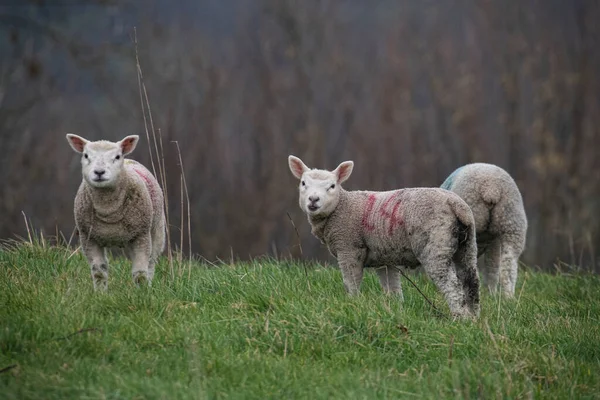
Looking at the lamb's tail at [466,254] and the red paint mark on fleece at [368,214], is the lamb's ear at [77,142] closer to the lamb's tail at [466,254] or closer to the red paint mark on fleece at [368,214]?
the red paint mark on fleece at [368,214]

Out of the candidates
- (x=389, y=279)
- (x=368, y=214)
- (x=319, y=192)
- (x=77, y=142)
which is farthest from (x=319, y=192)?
(x=77, y=142)

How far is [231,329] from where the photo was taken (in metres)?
5.63

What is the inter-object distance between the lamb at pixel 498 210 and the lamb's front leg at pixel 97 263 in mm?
3318

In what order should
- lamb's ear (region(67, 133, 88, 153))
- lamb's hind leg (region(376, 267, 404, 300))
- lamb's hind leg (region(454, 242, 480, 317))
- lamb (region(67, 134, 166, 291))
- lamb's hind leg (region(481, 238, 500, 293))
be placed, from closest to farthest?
lamb's hind leg (region(454, 242, 480, 317))
lamb (region(67, 134, 166, 291))
lamb's ear (region(67, 133, 88, 153))
lamb's hind leg (region(376, 267, 404, 300))
lamb's hind leg (region(481, 238, 500, 293))

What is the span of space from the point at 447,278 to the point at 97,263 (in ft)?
8.90

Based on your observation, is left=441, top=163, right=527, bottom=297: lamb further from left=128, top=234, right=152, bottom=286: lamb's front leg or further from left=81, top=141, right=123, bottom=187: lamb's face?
left=81, top=141, right=123, bottom=187: lamb's face

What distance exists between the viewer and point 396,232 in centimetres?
657

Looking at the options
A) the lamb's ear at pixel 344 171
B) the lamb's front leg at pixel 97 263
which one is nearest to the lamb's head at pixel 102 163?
the lamb's front leg at pixel 97 263

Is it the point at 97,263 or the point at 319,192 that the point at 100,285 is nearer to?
the point at 97,263

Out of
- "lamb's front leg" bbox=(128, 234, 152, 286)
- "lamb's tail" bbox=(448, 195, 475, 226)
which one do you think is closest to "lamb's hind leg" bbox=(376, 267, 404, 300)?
"lamb's tail" bbox=(448, 195, 475, 226)

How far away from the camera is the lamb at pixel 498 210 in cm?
796

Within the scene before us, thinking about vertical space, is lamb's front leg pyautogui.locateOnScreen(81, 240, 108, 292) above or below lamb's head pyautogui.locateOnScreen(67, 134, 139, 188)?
below

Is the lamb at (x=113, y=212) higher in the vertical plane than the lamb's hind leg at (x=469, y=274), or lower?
higher

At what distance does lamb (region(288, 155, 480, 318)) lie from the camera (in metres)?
6.29
